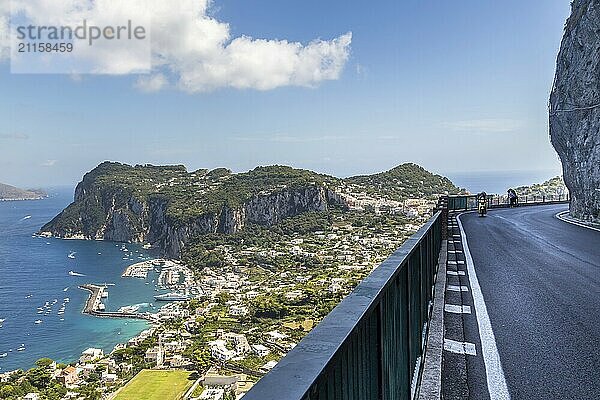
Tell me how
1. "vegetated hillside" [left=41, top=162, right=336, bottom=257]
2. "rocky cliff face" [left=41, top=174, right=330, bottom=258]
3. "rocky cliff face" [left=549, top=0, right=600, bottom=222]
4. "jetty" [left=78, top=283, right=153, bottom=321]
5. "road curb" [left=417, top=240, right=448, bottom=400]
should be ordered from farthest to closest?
1. "vegetated hillside" [left=41, top=162, right=336, bottom=257]
2. "rocky cliff face" [left=41, top=174, right=330, bottom=258]
3. "jetty" [left=78, top=283, right=153, bottom=321]
4. "rocky cliff face" [left=549, top=0, right=600, bottom=222]
5. "road curb" [left=417, top=240, right=448, bottom=400]

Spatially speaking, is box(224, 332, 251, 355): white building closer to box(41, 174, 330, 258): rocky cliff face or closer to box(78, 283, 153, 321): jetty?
box(78, 283, 153, 321): jetty

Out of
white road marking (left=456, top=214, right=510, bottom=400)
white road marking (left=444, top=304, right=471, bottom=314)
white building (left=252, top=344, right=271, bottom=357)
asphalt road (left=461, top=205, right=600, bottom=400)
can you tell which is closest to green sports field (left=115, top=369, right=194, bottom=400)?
white building (left=252, top=344, right=271, bottom=357)

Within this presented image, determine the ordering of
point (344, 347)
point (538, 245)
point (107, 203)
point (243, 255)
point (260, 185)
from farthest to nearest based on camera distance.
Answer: point (107, 203) < point (260, 185) < point (243, 255) < point (538, 245) < point (344, 347)

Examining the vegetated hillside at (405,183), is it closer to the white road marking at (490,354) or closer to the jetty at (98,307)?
the jetty at (98,307)

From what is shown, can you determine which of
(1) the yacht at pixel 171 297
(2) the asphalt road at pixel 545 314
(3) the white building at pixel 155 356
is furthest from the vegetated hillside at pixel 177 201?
(2) the asphalt road at pixel 545 314

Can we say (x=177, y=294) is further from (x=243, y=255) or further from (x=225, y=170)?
(x=225, y=170)

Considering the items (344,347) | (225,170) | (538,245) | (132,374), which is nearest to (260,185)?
(225,170)
